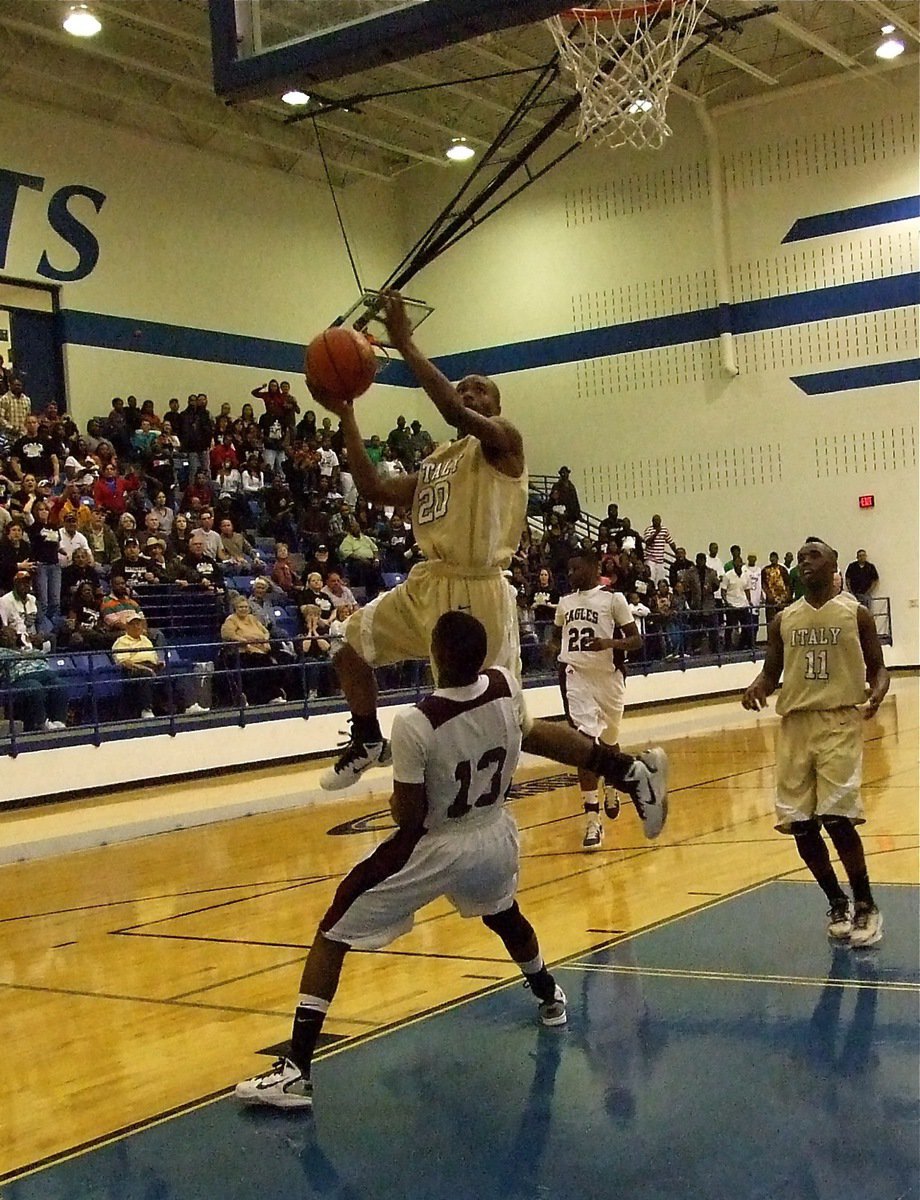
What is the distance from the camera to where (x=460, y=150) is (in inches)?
893

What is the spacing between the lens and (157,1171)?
146 inches

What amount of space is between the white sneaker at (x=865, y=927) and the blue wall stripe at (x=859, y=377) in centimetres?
1705

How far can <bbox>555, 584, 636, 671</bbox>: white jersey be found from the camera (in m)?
9.14

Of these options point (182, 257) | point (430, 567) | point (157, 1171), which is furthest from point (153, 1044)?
point (182, 257)

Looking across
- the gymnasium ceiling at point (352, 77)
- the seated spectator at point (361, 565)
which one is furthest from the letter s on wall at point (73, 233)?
the seated spectator at point (361, 565)

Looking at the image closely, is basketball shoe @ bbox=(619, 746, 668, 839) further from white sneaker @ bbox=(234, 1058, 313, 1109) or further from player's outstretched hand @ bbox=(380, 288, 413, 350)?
player's outstretched hand @ bbox=(380, 288, 413, 350)

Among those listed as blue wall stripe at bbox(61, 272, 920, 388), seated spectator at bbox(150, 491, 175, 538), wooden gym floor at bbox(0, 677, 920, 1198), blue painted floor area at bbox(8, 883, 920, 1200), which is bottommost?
wooden gym floor at bbox(0, 677, 920, 1198)

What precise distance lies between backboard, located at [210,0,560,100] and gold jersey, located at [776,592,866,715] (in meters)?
2.70

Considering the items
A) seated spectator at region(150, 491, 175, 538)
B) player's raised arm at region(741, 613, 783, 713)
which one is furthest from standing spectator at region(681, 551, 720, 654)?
player's raised arm at region(741, 613, 783, 713)

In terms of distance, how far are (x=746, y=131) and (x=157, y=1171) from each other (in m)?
21.7

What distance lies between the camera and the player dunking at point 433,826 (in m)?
4.22

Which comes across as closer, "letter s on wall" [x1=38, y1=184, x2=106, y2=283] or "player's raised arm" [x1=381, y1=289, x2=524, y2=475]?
"player's raised arm" [x1=381, y1=289, x2=524, y2=475]

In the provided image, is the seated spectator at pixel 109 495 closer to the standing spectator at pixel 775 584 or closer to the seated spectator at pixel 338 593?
the seated spectator at pixel 338 593

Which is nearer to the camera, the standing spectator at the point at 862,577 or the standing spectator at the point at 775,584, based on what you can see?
the standing spectator at the point at 775,584
